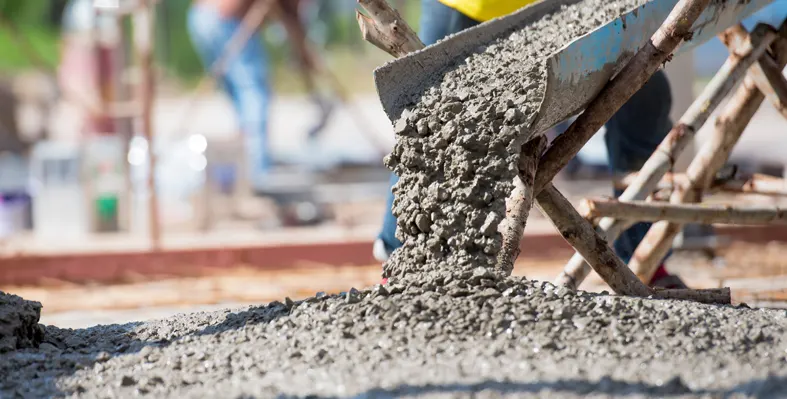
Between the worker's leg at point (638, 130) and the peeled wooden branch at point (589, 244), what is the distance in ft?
3.20

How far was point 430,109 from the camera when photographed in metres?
2.49

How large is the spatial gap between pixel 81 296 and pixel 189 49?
18.9 meters

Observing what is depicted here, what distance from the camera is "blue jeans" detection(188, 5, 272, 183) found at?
804cm

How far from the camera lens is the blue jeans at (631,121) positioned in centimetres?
333

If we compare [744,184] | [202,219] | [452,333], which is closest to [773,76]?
[744,184]

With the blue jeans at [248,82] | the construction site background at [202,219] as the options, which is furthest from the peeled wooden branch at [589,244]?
the blue jeans at [248,82]

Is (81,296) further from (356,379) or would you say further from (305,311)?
(356,379)

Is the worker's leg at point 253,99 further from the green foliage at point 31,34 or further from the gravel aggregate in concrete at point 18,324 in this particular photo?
the green foliage at point 31,34

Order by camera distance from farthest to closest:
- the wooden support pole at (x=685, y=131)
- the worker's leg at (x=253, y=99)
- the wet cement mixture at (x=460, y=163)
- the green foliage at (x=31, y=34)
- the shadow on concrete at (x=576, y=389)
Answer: the green foliage at (x=31, y=34)
the worker's leg at (x=253, y=99)
the wooden support pole at (x=685, y=131)
the wet cement mixture at (x=460, y=163)
the shadow on concrete at (x=576, y=389)

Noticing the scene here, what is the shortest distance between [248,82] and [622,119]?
16.1ft

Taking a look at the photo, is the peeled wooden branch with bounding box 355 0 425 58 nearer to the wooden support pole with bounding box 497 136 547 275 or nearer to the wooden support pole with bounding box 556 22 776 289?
the wooden support pole with bounding box 497 136 547 275

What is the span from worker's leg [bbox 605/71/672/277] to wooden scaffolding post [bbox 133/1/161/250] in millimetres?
2945

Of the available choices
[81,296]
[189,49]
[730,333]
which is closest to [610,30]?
[730,333]

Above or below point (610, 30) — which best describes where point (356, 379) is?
below
